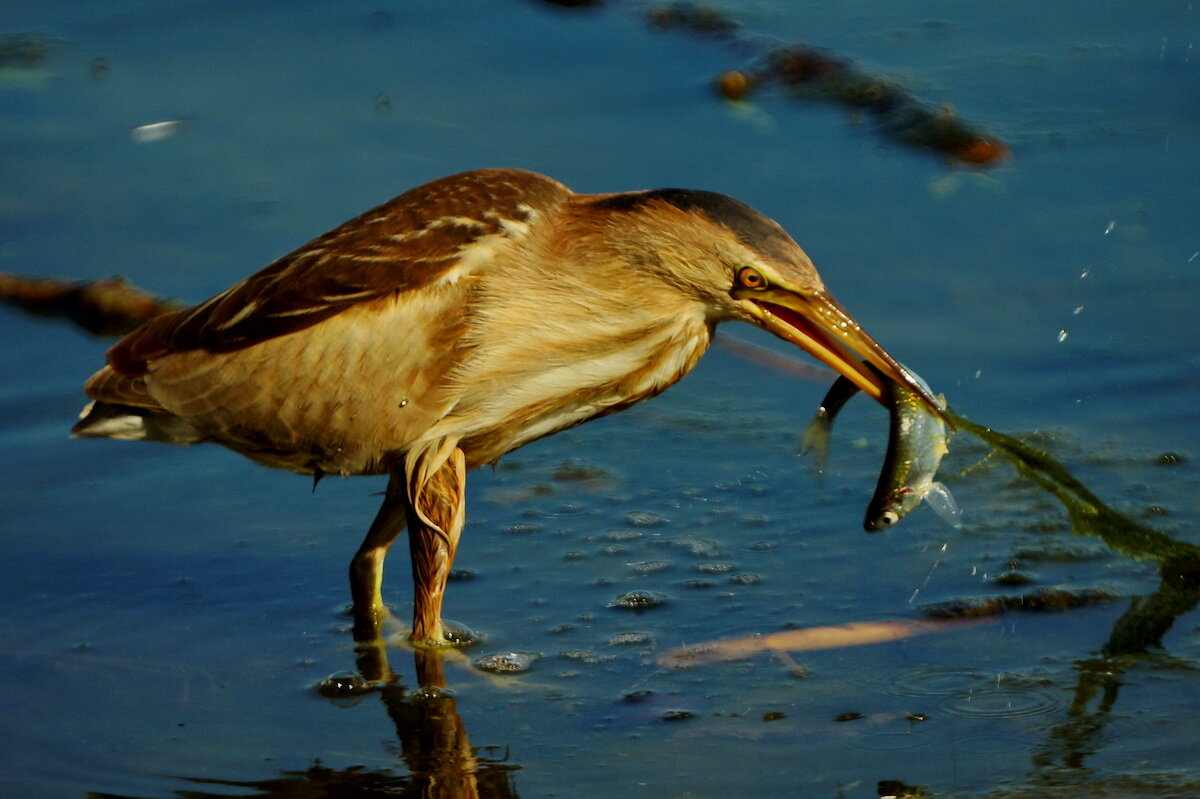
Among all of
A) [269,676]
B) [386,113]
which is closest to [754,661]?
[269,676]

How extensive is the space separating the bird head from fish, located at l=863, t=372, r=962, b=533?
28 millimetres

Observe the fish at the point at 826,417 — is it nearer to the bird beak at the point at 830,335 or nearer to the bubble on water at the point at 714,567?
the bird beak at the point at 830,335

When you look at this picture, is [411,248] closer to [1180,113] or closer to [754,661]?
[754,661]

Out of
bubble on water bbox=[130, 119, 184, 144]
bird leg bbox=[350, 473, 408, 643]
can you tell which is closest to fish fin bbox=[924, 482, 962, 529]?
bird leg bbox=[350, 473, 408, 643]

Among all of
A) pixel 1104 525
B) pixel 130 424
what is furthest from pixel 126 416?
pixel 1104 525

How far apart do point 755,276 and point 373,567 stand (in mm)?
1355

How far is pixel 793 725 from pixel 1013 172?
3733 mm

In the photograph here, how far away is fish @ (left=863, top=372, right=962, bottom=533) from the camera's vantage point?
4480 millimetres

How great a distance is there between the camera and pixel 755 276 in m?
4.43

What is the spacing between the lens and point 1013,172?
24.5 ft

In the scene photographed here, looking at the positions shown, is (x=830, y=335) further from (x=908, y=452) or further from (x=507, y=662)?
(x=507, y=662)

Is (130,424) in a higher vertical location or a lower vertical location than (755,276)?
lower

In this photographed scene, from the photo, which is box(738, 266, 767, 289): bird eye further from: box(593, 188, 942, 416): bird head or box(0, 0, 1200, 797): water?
box(0, 0, 1200, 797): water

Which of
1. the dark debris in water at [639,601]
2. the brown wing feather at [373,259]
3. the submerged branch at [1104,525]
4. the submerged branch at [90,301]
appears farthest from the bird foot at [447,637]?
the submerged branch at [90,301]
